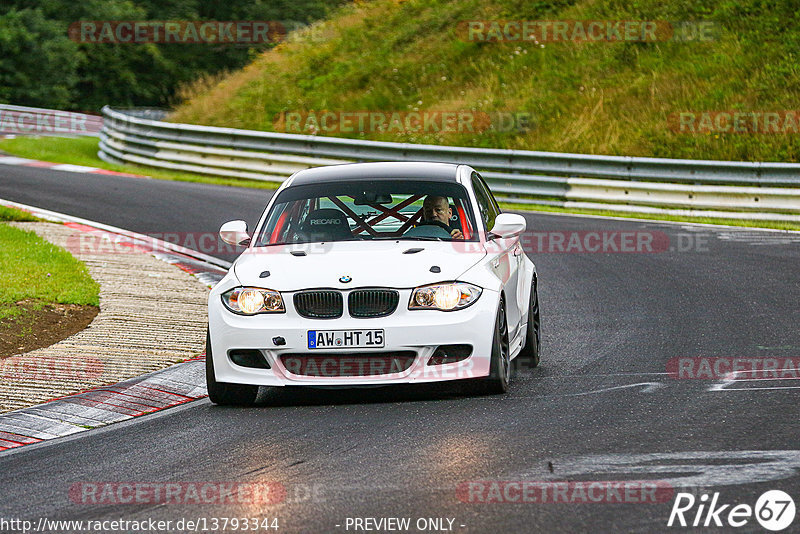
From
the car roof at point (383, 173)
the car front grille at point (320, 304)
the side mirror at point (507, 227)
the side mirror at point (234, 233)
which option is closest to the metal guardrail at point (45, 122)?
the car roof at point (383, 173)

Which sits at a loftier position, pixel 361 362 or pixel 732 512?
pixel 732 512

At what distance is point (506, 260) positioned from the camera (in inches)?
363

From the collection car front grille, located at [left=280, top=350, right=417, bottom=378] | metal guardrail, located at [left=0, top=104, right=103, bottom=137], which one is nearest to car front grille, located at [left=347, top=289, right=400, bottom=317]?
car front grille, located at [left=280, top=350, right=417, bottom=378]

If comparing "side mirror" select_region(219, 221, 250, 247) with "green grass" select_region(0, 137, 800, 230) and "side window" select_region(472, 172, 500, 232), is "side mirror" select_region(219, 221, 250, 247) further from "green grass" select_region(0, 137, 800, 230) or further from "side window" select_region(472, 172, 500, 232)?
"green grass" select_region(0, 137, 800, 230)

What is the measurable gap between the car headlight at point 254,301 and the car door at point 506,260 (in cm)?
152

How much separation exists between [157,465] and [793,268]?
32.8 feet

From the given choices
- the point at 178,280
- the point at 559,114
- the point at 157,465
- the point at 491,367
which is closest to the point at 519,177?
the point at 559,114

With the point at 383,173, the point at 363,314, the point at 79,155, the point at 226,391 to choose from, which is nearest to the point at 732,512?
the point at 363,314

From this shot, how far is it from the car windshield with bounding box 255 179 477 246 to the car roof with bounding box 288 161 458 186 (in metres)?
0.06

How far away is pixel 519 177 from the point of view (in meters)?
23.1

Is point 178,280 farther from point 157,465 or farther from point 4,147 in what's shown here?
point 4,147

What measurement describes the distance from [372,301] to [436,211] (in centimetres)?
142

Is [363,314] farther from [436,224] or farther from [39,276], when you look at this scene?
[39,276]

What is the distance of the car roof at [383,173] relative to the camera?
9.56 metres
